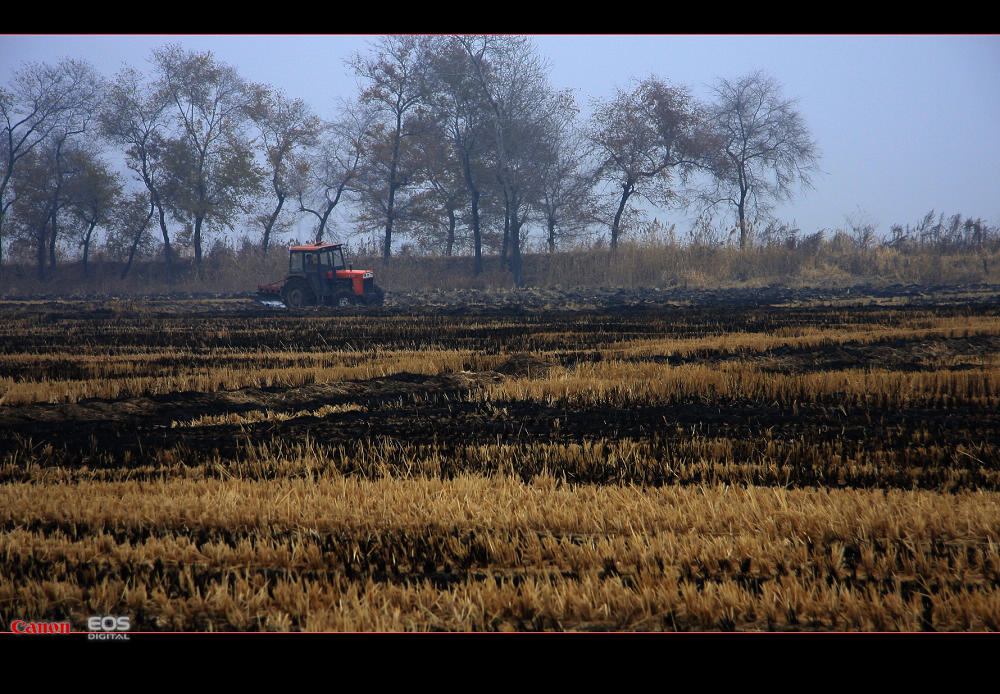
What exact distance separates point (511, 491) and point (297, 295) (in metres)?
26.1

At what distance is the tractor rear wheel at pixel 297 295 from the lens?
99.5ft

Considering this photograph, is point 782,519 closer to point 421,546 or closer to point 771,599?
point 771,599

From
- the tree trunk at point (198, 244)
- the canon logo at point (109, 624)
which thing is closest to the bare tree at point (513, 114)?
the tree trunk at point (198, 244)

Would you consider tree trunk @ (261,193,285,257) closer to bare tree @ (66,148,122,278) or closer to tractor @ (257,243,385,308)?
bare tree @ (66,148,122,278)

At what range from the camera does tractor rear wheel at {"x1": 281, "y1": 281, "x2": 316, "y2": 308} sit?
30328 millimetres

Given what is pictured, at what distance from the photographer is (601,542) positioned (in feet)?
14.9

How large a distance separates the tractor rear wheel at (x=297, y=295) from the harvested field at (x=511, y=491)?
16988 mm

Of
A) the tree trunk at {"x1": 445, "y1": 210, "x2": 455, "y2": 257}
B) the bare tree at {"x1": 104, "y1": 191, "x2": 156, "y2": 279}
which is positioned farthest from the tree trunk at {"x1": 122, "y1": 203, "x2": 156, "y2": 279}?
the tree trunk at {"x1": 445, "y1": 210, "x2": 455, "y2": 257}

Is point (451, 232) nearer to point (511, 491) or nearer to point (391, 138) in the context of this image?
point (391, 138)

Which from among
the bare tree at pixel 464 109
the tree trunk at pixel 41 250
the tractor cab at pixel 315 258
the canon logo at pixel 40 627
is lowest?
the canon logo at pixel 40 627

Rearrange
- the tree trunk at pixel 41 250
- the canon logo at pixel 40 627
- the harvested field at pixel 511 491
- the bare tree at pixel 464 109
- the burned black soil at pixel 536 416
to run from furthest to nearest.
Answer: the tree trunk at pixel 41 250 < the bare tree at pixel 464 109 < the burned black soil at pixel 536 416 < the harvested field at pixel 511 491 < the canon logo at pixel 40 627

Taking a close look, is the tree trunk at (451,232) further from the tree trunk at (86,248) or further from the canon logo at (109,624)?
the canon logo at (109,624)
